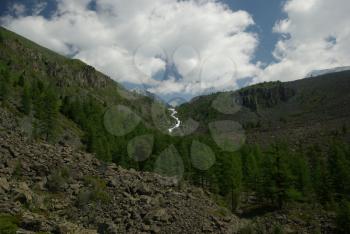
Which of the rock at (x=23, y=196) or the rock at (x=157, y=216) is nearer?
the rock at (x=23, y=196)

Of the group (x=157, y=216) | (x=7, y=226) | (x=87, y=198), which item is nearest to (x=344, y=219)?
(x=157, y=216)

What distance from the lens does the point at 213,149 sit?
83500mm

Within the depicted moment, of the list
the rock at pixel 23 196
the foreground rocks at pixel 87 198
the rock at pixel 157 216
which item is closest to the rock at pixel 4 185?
the foreground rocks at pixel 87 198

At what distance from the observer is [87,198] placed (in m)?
35.7

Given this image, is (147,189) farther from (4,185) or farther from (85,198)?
(4,185)

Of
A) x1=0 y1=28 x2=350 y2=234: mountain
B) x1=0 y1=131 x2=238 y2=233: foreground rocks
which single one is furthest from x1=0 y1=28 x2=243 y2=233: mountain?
x1=0 y1=28 x2=350 y2=234: mountain

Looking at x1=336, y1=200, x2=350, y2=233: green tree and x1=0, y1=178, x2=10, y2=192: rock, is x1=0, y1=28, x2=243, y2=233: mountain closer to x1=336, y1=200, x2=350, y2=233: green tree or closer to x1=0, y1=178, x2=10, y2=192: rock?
x1=0, y1=178, x2=10, y2=192: rock

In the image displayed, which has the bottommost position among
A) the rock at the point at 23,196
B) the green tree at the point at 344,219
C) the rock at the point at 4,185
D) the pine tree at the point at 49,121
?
the green tree at the point at 344,219

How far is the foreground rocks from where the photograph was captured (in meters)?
30.9

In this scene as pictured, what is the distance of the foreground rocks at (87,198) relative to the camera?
3092 centimetres

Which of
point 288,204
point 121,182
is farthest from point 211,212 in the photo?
point 288,204

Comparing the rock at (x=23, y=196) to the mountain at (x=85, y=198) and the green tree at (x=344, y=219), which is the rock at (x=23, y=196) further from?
the green tree at (x=344, y=219)

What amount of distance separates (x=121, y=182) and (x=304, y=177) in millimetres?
34851

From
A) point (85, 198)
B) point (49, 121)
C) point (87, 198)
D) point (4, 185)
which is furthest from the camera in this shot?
point (49, 121)
